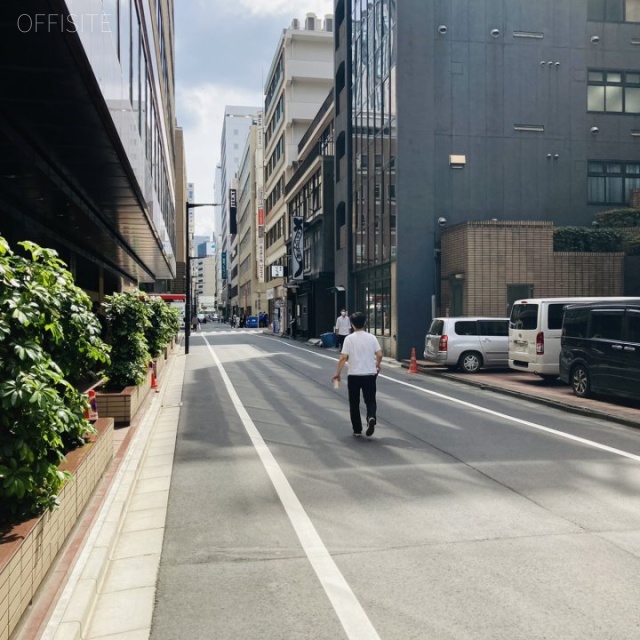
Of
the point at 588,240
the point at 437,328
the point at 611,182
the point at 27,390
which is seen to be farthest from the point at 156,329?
the point at 611,182

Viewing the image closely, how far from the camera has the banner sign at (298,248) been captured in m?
46.7

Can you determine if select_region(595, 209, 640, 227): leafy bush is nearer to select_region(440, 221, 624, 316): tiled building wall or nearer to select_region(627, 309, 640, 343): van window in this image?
select_region(440, 221, 624, 316): tiled building wall

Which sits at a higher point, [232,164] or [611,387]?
[232,164]

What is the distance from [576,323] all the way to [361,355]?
22.9 feet

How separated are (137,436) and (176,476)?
8.22ft

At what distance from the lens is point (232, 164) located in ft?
526

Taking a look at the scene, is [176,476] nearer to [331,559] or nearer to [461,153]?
[331,559]

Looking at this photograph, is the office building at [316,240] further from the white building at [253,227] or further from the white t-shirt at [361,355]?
the white building at [253,227]

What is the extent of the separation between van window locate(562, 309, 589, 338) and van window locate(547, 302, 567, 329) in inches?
70.0

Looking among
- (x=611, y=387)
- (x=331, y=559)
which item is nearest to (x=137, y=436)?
(x=331, y=559)

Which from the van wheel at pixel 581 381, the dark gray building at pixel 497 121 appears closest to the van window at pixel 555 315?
the van wheel at pixel 581 381

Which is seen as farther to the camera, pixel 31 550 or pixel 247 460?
pixel 247 460

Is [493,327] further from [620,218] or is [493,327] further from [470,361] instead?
[620,218]

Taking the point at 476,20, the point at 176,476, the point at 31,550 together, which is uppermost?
the point at 476,20
